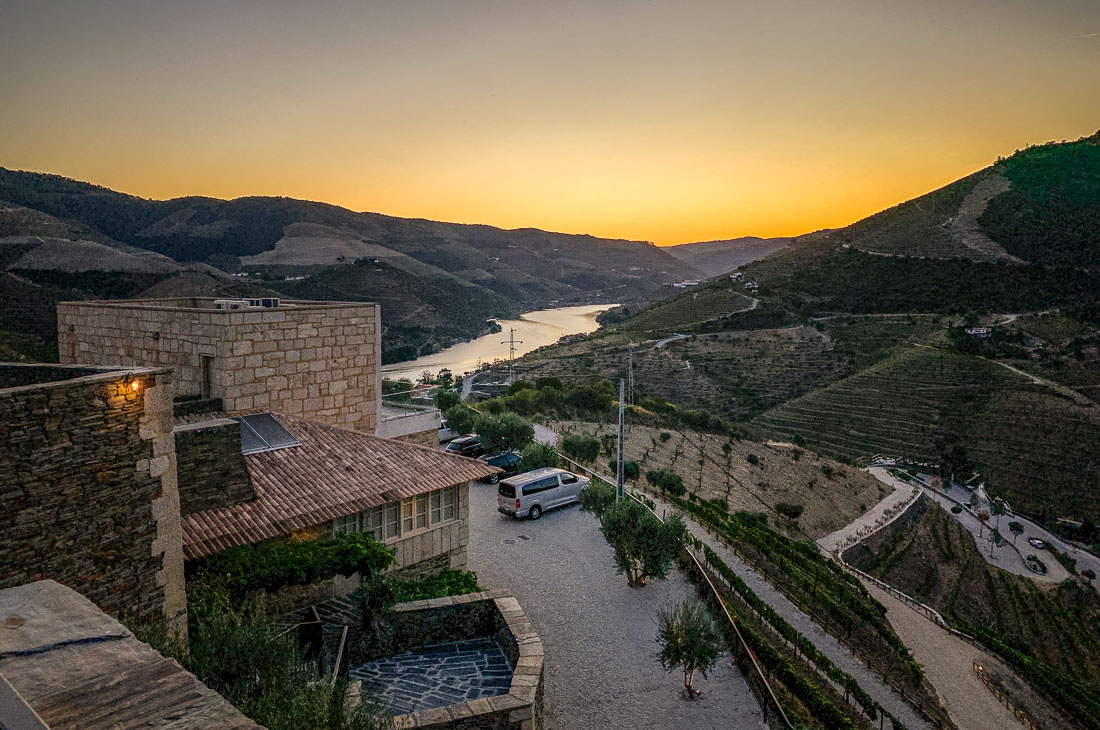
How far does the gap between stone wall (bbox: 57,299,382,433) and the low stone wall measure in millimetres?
4780

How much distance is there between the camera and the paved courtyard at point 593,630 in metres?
9.35

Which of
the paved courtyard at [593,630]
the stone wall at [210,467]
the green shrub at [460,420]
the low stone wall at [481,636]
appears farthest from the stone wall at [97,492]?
the green shrub at [460,420]

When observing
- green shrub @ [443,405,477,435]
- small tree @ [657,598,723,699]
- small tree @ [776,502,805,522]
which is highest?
small tree @ [657,598,723,699]

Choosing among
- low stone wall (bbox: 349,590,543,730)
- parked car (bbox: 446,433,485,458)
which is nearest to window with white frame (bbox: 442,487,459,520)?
low stone wall (bbox: 349,590,543,730)

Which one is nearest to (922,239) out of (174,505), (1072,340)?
(1072,340)

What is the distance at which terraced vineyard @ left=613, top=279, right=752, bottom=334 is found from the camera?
3014 inches

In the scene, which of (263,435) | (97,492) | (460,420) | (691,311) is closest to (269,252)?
(691,311)

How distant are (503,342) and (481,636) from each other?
95950mm

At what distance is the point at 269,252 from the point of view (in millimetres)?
100562

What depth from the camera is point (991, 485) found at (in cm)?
4284

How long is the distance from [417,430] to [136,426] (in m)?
8.50

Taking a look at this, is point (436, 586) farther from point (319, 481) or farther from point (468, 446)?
point (468, 446)

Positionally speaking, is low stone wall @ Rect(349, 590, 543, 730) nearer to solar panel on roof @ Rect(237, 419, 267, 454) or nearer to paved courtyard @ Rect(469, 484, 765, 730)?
paved courtyard @ Rect(469, 484, 765, 730)

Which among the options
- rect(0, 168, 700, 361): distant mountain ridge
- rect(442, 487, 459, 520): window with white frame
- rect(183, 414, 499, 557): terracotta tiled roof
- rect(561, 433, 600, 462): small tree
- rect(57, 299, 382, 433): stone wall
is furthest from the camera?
rect(0, 168, 700, 361): distant mountain ridge
